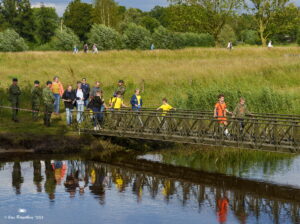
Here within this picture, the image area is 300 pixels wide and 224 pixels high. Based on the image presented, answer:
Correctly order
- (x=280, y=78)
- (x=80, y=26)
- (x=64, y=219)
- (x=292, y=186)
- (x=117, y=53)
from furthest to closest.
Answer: (x=80, y=26) → (x=117, y=53) → (x=280, y=78) → (x=292, y=186) → (x=64, y=219)

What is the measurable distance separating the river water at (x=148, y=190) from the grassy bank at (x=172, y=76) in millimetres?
5419

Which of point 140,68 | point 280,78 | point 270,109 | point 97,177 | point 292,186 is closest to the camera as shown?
point 292,186

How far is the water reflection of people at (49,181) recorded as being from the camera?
73.8 ft

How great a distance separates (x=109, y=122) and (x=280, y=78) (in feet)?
56.2

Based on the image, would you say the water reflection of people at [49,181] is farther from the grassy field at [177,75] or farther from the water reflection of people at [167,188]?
the grassy field at [177,75]

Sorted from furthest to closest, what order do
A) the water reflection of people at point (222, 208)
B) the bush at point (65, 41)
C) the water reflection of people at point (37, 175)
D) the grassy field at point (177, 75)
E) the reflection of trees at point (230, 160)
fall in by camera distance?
1. the bush at point (65, 41)
2. the grassy field at point (177, 75)
3. the reflection of trees at point (230, 160)
4. the water reflection of people at point (37, 175)
5. the water reflection of people at point (222, 208)

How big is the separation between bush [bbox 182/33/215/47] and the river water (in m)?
61.6

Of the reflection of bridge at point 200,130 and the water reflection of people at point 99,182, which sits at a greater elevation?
the reflection of bridge at point 200,130

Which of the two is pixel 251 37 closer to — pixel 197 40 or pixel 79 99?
pixel 197 40

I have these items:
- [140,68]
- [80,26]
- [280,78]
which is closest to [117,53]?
[140,68]

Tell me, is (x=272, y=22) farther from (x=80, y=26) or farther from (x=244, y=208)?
(x=244, y=208)

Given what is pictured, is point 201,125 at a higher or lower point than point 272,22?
lower

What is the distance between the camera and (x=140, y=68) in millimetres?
46156

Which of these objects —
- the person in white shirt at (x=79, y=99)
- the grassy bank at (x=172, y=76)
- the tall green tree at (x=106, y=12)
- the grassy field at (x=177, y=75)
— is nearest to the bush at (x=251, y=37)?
the tall green tree at (x=106, y=12)
